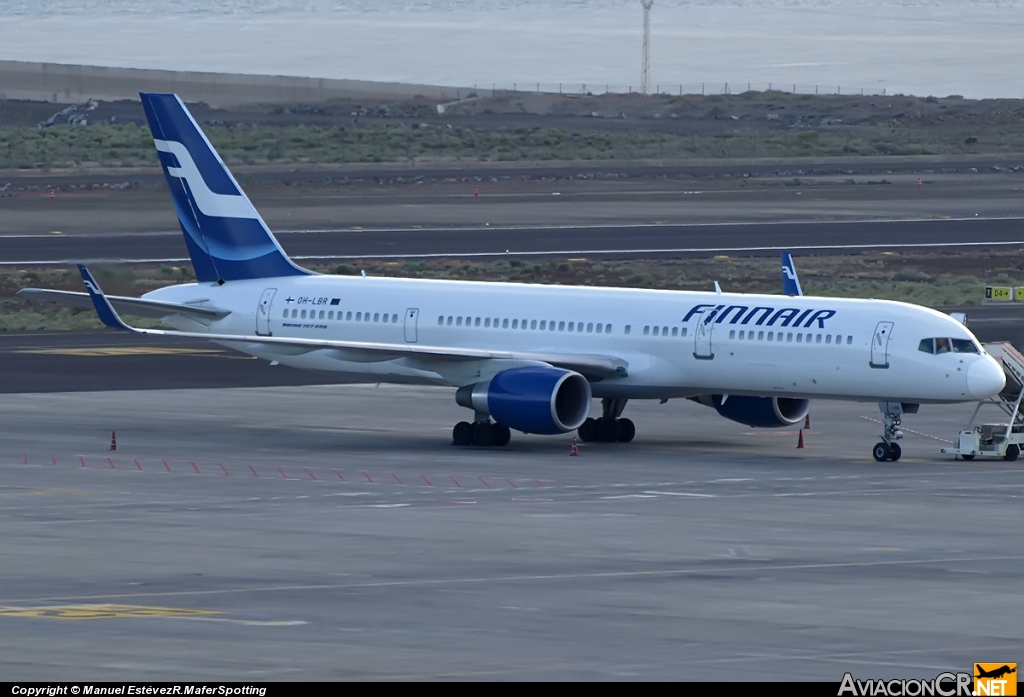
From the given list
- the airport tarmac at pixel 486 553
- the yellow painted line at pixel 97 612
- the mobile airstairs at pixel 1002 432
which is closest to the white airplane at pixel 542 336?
the airport tarmac at pixel 486 553

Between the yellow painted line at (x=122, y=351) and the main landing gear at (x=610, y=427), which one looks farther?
the yellow painted line at (x=122, y=351)

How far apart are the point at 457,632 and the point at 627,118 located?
177 m

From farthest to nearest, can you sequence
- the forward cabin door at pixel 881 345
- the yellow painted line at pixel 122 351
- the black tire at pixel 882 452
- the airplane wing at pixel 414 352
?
the yellow painted line at pixel 122 351 < the airplane wing at pixel 414 352 < the black tire at pixel 882 452 < the forward cabin door at pixel 881 345

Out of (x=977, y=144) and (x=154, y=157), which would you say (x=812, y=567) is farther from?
(x=977, y=144)

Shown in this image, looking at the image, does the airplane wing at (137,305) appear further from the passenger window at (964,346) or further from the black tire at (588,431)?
the passenger window at (964,346)

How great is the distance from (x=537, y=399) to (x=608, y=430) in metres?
3.97

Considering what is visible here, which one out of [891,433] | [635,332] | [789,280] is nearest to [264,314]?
[635,332]

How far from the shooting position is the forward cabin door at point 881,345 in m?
42.0

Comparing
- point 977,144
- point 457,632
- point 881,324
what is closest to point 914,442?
point 881,324

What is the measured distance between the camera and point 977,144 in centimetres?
17125

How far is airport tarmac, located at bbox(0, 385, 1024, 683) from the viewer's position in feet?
71.6

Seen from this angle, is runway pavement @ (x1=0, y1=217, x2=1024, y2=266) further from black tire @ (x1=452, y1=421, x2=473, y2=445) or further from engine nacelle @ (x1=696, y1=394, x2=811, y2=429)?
engine nacelle @ (x1=696, y1=394, x2=811, y2=429)

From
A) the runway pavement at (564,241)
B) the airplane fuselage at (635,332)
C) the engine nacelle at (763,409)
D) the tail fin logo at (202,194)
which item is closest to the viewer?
the airplane fuselage at (635,332)

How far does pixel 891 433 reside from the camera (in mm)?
43031
